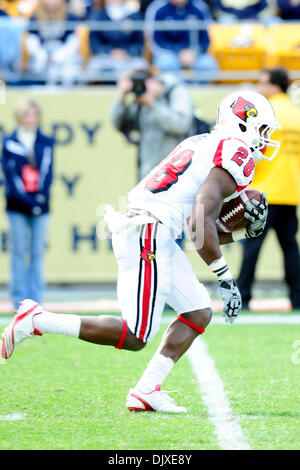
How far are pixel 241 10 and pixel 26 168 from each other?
483 centimetres

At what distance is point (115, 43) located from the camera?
10.9m

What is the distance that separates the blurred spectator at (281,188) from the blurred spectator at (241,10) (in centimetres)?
369

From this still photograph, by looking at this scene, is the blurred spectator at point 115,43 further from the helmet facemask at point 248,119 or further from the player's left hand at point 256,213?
the player's left hand at point 256,213

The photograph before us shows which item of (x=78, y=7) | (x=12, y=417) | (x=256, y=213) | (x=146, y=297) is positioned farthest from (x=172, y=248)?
(x=78, y=7)

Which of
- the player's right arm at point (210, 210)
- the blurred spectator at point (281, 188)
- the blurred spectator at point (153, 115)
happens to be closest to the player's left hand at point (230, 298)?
the player's right arm at point (210, 210)

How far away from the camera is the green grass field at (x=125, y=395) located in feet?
12.0

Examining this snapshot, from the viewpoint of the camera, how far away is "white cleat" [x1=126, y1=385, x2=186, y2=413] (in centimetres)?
427

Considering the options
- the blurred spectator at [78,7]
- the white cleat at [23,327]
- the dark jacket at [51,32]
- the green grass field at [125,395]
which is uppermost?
the blurred spectator at [78,7]

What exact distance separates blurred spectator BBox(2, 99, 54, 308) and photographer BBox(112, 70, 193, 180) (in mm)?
807

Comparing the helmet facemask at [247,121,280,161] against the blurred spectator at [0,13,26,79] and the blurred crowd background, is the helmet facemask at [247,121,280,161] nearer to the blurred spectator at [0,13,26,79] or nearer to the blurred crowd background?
the blurred crowd background

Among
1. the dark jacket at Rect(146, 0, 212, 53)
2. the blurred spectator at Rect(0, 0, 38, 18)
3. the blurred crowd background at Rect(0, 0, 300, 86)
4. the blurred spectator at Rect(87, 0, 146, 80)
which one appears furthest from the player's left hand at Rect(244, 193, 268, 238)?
the blurred spectator at Rect(0, 0, 38, 18)

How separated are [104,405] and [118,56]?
6.93 m
